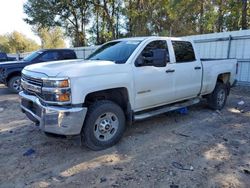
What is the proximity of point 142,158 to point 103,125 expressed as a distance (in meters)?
0.88

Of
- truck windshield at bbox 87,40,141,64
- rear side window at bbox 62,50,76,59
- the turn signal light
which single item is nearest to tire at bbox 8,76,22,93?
rear side window at bbox 62,50,76,59

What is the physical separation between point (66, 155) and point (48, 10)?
25432 millimetres

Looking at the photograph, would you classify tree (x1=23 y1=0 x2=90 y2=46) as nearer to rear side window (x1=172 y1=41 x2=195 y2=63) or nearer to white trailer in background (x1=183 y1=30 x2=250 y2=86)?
white trailer in background (x1=183 y1=30 x2=250 y2=86)

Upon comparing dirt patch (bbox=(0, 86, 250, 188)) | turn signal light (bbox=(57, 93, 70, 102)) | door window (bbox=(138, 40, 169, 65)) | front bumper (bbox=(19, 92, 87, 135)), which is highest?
door window (bbox=(138, 40, 169, 65))

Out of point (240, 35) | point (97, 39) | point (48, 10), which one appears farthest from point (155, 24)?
point (240, 35)

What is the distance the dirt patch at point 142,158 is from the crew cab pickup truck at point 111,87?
46cm

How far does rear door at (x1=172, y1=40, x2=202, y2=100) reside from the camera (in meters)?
5.59

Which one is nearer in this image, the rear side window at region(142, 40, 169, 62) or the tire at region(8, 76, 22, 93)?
the rear side window at region(142, 40, 169, 62)

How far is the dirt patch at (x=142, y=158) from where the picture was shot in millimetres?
3461

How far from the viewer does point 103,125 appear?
4.39 metres

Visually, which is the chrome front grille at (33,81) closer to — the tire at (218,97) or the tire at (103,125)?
the tire at (103,125)

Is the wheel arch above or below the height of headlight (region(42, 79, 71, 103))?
below

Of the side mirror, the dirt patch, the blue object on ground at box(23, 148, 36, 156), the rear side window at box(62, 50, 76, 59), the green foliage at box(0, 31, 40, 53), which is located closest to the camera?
the dirt patch

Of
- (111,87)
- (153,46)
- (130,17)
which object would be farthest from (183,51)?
(130,17)
